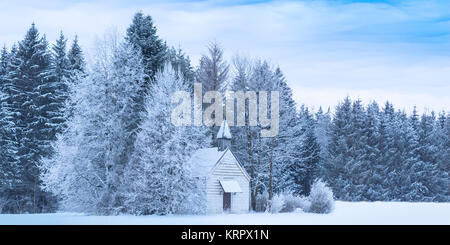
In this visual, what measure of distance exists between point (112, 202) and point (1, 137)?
13624 mm

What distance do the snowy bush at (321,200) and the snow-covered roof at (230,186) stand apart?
5374 mm

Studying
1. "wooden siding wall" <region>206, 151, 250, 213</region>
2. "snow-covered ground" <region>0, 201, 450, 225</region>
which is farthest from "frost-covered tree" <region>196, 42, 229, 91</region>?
"snow-covered ground" <region>0, 201, 450, 225</region>

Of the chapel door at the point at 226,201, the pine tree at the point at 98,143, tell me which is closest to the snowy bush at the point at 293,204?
the chapel door at the point at 226,201

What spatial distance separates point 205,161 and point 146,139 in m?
7.02

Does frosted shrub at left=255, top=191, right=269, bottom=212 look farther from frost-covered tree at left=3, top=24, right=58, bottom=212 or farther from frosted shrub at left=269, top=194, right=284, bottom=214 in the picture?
frost-covered tree at left=3, top=24, right=58, bottom=212

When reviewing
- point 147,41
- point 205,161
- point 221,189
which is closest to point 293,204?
point 221,189

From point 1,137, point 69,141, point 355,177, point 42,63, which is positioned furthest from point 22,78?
point 355,177

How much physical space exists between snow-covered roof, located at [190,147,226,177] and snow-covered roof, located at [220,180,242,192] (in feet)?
4.77

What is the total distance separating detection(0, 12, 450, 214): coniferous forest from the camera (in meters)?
31.7

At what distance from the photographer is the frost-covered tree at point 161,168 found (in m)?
30.6

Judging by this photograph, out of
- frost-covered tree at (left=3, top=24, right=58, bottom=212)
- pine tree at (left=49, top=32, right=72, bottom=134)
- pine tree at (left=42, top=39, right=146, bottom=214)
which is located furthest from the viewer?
pine tree at (left=49, top=32, right=72, bottom=134)

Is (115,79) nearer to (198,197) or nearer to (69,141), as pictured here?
(69,141)
